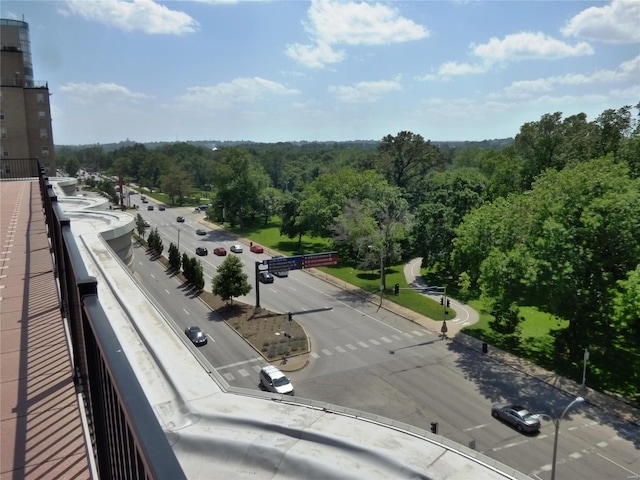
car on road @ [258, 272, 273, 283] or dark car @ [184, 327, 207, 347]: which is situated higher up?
car on road @ [258, 272, 273, 283]

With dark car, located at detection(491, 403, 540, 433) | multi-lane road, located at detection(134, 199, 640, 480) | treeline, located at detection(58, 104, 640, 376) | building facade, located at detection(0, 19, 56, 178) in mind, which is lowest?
multi-lane road, located at detection(134, 199, 640, 480)

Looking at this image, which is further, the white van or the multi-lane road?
the white van

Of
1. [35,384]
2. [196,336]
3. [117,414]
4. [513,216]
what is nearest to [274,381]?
[196,336]

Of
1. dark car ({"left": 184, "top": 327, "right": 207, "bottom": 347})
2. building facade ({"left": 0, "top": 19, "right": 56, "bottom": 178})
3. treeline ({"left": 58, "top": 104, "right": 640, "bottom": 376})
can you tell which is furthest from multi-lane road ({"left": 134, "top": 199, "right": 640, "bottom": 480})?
building facade ({"left": 0, "top": 19, "right": 56, "bottom": 178})

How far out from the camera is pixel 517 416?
67.7 ft

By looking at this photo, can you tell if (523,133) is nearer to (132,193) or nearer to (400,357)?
(400,357)

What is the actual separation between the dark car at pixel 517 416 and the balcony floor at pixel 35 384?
1944 centimetres

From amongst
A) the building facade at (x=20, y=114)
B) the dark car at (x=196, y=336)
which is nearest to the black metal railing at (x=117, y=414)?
the dark car at (x=196, y=336)

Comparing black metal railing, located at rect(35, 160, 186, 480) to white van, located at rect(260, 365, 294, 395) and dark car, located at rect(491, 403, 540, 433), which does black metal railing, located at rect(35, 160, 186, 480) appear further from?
dark car, located at rect(491, 403, 540, 433)

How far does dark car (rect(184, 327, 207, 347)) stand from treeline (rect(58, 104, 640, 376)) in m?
15.8

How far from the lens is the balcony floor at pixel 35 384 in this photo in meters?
3.77

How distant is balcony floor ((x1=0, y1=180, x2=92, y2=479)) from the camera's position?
3.77 metres

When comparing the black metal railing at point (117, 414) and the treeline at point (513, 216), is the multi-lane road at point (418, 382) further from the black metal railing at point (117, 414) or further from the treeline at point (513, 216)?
the black metal railing at point (117, 414)

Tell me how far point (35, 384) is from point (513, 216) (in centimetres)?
2724
